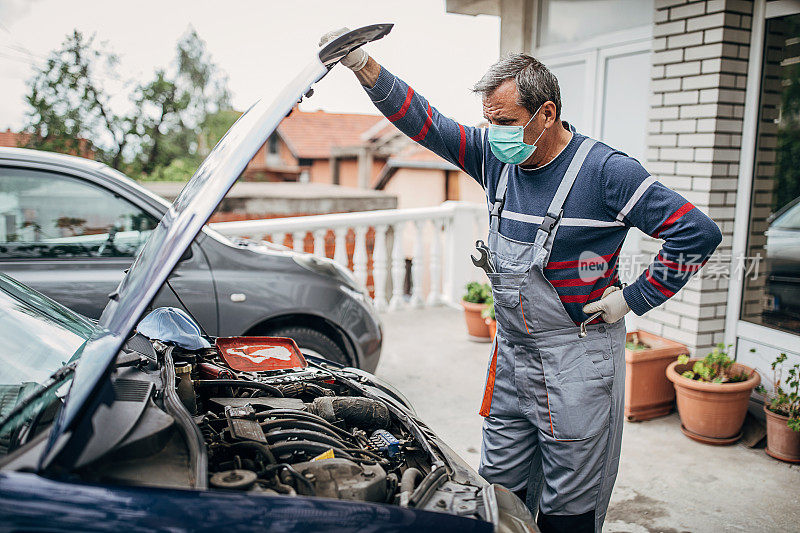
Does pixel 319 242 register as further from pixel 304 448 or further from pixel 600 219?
pixel 304 448

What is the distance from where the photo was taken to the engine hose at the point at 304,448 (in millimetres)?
1925

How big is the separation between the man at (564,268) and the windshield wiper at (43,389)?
1.33 meters

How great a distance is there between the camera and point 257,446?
1.87 m

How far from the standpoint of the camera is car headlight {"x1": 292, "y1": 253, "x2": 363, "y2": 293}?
448cm

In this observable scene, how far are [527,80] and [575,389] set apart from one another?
1.08 metres

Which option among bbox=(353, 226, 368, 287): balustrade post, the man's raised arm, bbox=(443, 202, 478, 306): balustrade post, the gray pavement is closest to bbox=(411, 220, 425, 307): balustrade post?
bbox=(443, 202, 478, 306): balustrade post

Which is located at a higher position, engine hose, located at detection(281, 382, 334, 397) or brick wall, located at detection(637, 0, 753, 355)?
brick wall, located at detection(637, 0, 753, 355)

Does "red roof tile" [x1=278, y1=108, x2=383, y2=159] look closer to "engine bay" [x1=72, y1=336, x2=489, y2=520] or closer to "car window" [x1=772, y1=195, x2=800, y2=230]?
"car window" [x1=772, y1=195, x2=800, y2=230]

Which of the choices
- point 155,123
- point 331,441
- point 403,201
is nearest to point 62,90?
point 155,123

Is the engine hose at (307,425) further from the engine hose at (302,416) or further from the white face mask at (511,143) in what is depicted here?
the white face mask at (511,143)

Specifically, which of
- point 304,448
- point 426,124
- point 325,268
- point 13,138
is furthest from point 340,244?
point 13,138

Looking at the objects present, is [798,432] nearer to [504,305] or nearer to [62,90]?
[504,305]

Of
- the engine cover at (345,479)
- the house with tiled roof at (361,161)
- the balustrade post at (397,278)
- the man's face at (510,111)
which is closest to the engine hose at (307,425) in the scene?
the engine cover at (345,479)

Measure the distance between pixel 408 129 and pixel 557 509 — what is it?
1532 millimetres
